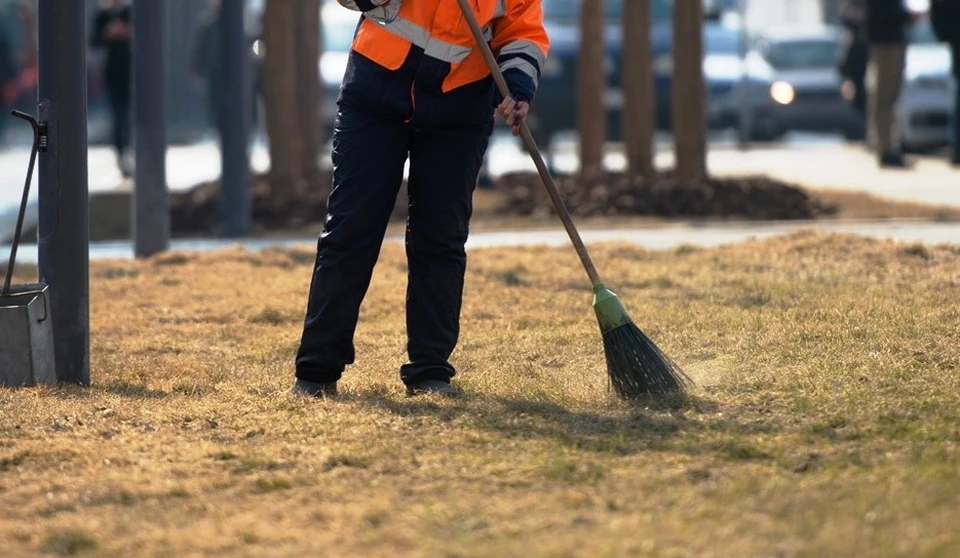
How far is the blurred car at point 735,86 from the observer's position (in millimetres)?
22062

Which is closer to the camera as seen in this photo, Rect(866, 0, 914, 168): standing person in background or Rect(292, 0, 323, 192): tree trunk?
Rect(292, 0, 323, 192): tree trunk

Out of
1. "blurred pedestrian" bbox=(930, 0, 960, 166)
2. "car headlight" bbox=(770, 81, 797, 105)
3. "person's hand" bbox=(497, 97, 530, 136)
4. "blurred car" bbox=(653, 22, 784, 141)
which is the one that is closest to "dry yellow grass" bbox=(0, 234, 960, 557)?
"person's hand" bbox=(497, 97, 530, 136)

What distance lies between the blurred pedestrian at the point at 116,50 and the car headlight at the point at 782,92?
9.09 m

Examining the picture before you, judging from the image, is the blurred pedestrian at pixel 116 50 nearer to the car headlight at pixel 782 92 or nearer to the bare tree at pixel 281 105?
the bare tree at pixel 281 105

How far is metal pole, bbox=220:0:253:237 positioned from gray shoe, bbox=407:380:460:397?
6.17 m

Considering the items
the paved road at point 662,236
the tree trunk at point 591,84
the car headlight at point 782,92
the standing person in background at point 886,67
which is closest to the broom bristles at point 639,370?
the paved road at point 662,236

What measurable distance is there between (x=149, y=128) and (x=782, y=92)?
560 inches

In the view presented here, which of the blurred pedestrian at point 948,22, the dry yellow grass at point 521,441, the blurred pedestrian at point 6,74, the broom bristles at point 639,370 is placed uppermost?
the blurred pedestrian at point 6,74

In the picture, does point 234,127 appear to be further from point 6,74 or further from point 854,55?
point 6,74

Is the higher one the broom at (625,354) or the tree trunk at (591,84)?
the tree trunk at (591,84)

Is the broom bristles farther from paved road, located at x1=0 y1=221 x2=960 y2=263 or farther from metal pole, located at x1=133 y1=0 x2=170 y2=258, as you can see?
metal pole, located at x1=133 y1=0 x2=170 y2=258

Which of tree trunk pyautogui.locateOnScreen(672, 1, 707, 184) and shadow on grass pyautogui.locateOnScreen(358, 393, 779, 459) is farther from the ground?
tree trunk pyautogui.locateOnScreen(672, 1, 707, 184)

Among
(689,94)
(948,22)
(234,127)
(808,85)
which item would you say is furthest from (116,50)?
(808,85)

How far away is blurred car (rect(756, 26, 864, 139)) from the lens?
75.8 ft
